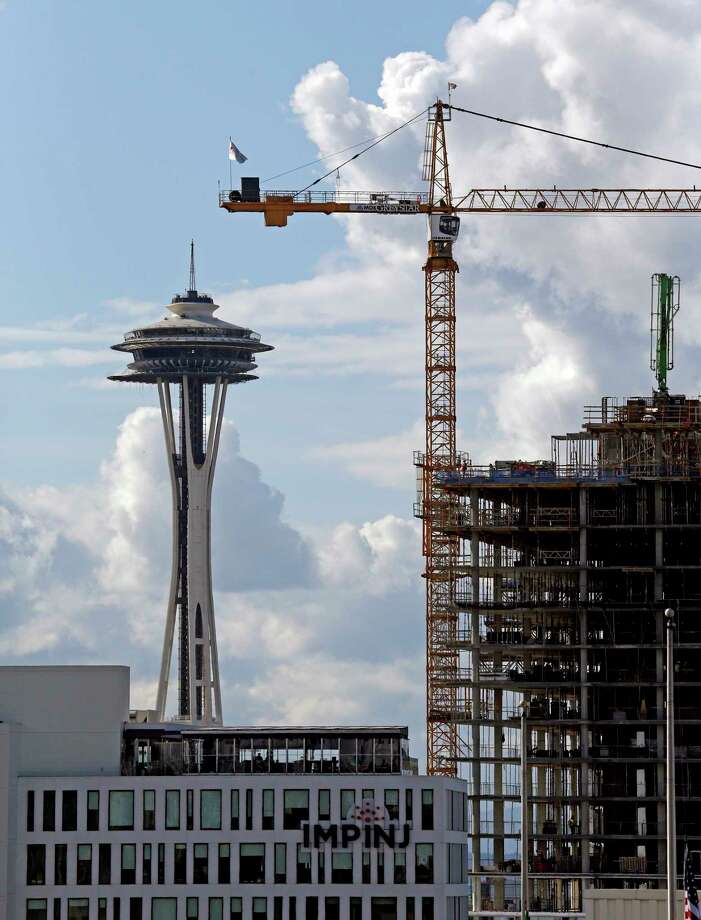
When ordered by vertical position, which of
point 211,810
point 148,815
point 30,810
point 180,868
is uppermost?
point 211,810

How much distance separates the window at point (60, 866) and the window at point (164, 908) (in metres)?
5.96

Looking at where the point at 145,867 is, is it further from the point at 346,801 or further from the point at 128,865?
the point at 346,801

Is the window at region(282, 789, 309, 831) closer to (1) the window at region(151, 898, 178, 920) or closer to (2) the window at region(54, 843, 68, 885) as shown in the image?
(1) the window at region(151, 898, 178, 920)

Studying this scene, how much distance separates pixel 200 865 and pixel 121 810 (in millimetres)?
6296

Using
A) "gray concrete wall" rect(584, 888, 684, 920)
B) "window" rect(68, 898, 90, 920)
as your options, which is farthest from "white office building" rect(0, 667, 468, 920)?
"gray concrete wall" rect(584, 888, 684, 920)

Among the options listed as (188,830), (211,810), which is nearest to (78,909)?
(188,830)

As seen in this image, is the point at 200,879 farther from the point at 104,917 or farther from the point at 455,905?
the point at 455,905

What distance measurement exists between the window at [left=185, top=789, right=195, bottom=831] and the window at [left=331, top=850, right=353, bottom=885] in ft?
31.3

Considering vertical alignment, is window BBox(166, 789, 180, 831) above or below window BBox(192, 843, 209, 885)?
above

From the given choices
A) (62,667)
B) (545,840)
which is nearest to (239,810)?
(62,667)

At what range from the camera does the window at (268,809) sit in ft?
514

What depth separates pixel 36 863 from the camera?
154000 millimetres

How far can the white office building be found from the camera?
154375 mm

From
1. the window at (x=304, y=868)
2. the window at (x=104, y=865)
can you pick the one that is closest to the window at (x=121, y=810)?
the window at (x=104, y=865)
